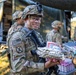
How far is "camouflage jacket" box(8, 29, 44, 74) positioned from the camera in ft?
6.27

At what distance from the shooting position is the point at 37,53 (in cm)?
196

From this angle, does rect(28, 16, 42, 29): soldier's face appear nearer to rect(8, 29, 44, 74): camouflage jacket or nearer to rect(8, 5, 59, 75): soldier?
rect(8, 5, 59, 75): soldier

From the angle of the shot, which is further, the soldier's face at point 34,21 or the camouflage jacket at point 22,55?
the soldier's face at point 34,21

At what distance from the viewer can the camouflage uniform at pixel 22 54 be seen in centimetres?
191

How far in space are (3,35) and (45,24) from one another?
3.13 metres

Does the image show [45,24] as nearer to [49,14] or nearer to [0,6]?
[49,14]

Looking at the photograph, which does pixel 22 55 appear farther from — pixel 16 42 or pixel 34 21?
pixel 34 21

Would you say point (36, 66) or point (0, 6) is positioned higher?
point (0, 6)

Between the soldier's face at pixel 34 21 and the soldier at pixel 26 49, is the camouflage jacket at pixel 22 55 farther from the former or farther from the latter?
the soldier's face at pixel 34 21

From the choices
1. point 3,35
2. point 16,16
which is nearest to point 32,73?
point 16,16

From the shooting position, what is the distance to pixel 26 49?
2006mm

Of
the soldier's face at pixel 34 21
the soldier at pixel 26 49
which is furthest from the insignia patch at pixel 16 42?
the soldier's face at pixel 34 21

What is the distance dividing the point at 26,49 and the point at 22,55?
97 millimetres

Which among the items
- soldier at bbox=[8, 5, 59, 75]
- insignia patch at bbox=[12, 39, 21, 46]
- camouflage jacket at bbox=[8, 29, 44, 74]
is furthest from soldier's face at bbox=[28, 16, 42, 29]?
insignia patch at bbox=[12, 39, 21, 46]
